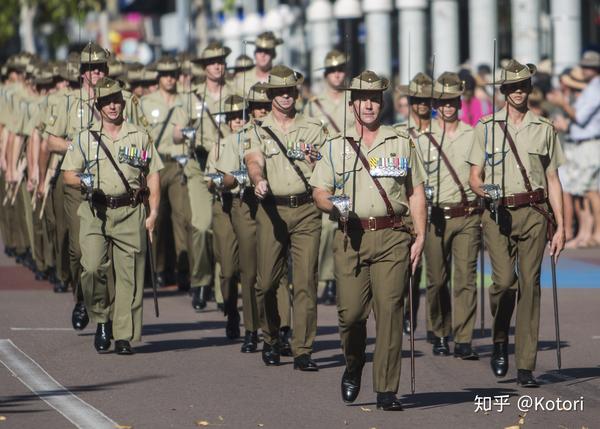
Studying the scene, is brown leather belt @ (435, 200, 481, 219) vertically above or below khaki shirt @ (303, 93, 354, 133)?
below

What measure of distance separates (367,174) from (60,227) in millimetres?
6988

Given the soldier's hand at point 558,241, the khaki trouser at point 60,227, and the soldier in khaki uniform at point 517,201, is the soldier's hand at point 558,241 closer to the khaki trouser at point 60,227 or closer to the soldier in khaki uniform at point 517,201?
the soldier in khaki uniform at point 517,201

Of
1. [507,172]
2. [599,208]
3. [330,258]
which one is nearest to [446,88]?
[507,172]

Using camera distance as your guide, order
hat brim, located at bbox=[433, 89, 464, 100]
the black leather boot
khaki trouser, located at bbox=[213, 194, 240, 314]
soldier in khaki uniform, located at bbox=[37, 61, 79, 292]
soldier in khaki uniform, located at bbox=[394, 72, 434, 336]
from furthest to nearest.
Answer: soldier in khaki uniform, located at bbox=[37, 61, 79, 292]
khaki trouser, located at bbox=[213, 194, 240, 314]
soldier in khaki uniform, located at bbox=[394, 72, 434, 336]
hat brim, located at bbox=[433, 89, 464, 100]
the black leather boot

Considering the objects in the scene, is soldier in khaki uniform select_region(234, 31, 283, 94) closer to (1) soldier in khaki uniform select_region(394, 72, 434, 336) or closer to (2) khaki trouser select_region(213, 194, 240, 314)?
(2) khaki trouser select_region(213, 194, 240, 314)

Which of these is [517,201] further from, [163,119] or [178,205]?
[178,205]

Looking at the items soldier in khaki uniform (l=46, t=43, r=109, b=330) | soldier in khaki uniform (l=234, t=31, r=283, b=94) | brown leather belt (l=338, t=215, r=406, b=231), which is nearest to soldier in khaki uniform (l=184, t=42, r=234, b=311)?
soldier in khaki uniform (l=234, t=31, r=283, b=94)

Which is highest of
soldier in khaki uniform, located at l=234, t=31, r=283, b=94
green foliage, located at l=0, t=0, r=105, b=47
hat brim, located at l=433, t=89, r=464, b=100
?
green foliage, located at l=0, t=0, r=105, b=47

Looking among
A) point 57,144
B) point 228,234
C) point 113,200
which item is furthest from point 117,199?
point 57,144

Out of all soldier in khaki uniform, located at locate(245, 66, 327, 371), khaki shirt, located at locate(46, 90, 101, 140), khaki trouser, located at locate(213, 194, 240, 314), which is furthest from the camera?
khaki shirt, located at locate(46, 90, 101, 140)

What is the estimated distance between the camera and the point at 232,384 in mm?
12633

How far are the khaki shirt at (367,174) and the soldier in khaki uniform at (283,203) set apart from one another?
1.95 m

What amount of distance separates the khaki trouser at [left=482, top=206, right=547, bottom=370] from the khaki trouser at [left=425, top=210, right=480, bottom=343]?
113 centimetres

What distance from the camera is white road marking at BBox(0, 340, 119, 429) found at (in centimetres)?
1108
